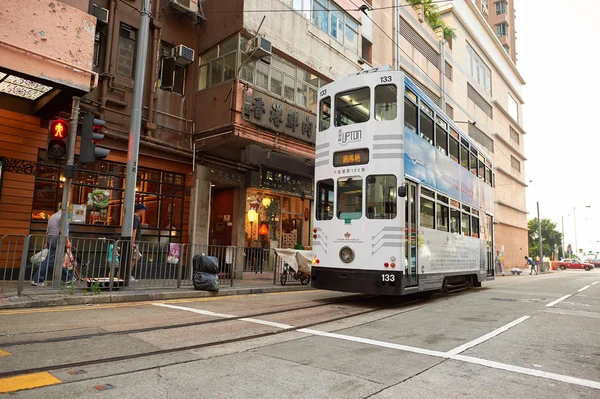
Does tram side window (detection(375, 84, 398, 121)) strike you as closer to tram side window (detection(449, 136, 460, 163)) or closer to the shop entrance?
tram side window (detection(449, 136, 460, 163))

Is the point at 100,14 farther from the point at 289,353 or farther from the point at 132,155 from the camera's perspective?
the point at 289,353

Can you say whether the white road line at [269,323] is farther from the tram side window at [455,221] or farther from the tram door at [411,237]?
the tram side window at [455,221]

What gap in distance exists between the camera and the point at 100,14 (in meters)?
12.1

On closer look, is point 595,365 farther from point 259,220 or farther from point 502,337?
point 259,220

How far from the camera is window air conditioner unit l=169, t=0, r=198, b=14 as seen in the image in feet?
45.9

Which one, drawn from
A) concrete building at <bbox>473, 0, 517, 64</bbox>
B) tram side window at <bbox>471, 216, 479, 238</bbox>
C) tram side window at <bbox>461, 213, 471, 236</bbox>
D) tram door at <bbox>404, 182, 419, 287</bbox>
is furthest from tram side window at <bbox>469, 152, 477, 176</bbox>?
concrete building at <bbox>473, 0, 517, 64</bbox>

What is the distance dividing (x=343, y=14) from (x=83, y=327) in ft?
58.9

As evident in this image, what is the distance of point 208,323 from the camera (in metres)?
6.28

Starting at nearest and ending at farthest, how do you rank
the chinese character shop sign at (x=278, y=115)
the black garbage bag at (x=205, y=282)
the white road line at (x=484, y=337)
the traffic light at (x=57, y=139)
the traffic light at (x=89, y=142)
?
the white road line at (x=484, y=337), the traffic light at (x=57, y=139), the traffic light at (x=89, y=142), the black garbage bag at (x=205, y=282), the chinese character shop sign at (x=278, y=115)

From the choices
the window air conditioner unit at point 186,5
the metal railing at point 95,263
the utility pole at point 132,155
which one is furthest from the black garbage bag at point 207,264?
the window air conditioner unit at point 186,5

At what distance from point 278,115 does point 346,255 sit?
24.2 feet

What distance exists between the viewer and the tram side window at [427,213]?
932cm

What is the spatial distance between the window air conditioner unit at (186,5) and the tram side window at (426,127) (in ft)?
31.1

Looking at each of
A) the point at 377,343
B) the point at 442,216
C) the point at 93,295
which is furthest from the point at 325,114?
the point at 93,295
